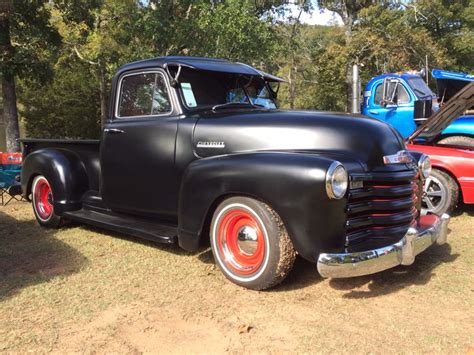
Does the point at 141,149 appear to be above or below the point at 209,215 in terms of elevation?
above

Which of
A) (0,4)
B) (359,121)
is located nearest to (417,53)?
(0,4)

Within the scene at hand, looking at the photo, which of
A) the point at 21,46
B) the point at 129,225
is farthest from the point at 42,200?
the point at 21,46

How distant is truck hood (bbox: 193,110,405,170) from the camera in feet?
12.6

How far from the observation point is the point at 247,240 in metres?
3.99

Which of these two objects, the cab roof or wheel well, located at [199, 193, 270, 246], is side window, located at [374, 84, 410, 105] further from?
wheel well, located at [199, 193, 270, 246]

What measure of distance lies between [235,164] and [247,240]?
631mm

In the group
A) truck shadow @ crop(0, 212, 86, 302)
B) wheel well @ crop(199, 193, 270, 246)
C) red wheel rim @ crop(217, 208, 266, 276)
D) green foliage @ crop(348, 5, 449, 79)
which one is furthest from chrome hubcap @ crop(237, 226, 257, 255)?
green foliage @ crop(348, 5, 449, 79)

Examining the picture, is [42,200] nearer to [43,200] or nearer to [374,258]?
[43,200]

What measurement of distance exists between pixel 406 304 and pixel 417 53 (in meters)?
21.3

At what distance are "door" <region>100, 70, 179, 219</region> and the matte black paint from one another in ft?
0.03

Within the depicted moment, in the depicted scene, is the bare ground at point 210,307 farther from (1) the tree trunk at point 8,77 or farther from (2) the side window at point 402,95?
(1) the tree trunk at point 8,77

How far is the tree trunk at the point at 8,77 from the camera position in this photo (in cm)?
1078

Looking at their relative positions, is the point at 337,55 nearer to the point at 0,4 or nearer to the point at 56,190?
the point at 0,4

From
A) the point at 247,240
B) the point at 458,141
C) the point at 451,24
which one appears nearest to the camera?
the point at 247,240
